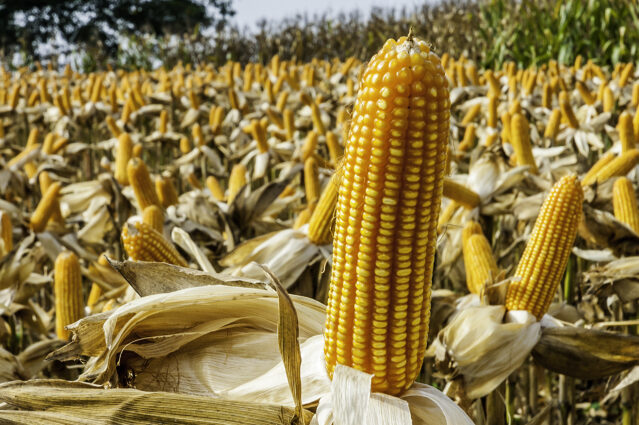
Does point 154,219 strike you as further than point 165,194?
No

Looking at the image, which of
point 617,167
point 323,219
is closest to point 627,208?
point 617,167

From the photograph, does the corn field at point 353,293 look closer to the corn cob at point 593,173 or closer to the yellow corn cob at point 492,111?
the corn cob at point 593,173

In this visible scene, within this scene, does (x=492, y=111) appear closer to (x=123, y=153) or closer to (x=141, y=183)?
(x=123, y=153)

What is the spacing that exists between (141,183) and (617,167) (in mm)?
2715

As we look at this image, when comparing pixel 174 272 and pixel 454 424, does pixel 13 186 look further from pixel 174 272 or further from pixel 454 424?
pixel 454 424

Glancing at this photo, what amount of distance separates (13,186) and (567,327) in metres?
5.32

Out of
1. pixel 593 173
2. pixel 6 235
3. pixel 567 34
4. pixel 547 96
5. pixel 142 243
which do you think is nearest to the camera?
pixel 142 243

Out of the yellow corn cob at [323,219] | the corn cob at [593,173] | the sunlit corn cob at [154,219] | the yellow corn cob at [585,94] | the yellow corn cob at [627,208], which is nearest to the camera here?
the yellow corn cob at [323,219]

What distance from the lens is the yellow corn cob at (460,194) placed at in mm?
3525

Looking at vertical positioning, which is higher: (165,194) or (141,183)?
(141,183)

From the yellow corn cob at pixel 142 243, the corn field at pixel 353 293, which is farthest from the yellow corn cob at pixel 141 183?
the yellow corn cob at pixel 142 243

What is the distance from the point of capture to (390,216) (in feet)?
4.08

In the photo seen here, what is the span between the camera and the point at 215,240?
4.04 metres

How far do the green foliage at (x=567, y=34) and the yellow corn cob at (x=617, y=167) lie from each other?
12686mm
